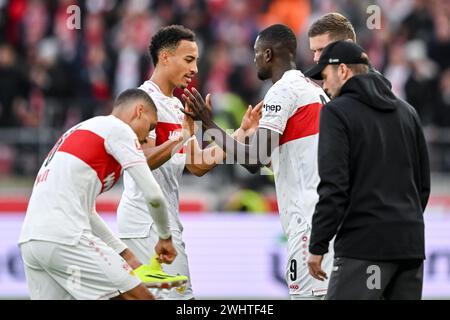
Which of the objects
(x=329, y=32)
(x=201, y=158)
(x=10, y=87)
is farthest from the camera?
(x=10, y=87)

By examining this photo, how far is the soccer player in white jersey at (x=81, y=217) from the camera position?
22.4 ft

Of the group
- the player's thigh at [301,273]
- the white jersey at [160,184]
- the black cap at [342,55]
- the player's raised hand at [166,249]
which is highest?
the black cap at [342,55]

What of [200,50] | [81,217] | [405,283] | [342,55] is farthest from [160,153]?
[200,50]

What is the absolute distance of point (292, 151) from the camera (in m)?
7.91

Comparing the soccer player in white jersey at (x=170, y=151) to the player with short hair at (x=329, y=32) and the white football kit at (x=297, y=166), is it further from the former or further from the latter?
the player with short hair at (x=329, y=32)

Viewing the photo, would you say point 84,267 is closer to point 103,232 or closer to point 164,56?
point 103,232

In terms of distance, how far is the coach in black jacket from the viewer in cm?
654

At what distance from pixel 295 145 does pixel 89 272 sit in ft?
6.51

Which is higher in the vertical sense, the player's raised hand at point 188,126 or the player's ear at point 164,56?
the player's ear at point 164,56

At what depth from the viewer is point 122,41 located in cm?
1742

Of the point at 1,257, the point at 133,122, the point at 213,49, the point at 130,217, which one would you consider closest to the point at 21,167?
the point at 1,257

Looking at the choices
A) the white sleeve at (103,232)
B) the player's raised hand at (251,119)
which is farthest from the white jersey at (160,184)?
the white sleeve at (103,232)
